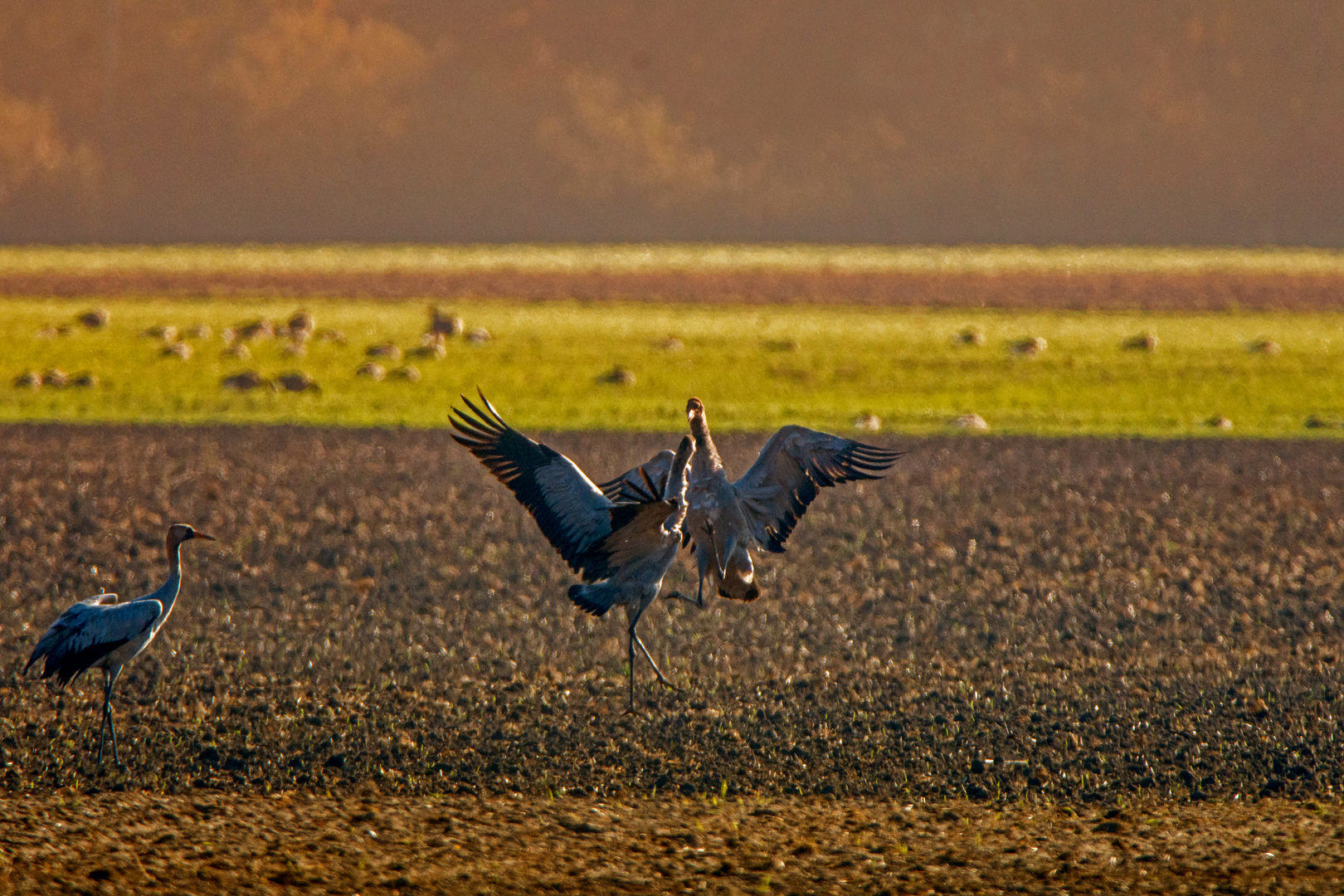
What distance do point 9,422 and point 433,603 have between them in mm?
14599

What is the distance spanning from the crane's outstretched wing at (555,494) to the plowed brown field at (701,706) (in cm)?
115

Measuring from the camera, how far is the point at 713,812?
28.7ft

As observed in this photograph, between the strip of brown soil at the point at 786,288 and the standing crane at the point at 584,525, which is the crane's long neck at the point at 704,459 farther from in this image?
the strip of brown soil at the point at 786,288

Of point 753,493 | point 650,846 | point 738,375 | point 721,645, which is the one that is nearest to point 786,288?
point 738,375

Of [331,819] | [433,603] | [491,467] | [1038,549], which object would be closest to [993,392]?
[1038,549]

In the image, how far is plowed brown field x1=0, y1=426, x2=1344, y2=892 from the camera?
8125 mm

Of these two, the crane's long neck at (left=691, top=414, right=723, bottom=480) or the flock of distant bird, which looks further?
the crane's long neck at (left=691, top=414, right=723, bottom=480)

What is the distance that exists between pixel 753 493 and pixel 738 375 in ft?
80.7

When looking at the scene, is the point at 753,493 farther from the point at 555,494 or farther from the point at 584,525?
A: the point at 555,494

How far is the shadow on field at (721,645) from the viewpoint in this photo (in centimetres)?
946

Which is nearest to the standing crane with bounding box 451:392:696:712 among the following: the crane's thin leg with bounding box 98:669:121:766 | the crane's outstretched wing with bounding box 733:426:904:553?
the crane's outstretched wing with bounding box 733:426:904:553

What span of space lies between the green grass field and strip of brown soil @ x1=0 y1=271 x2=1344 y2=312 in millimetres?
11463

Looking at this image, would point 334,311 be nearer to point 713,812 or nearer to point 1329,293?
point 1329,293

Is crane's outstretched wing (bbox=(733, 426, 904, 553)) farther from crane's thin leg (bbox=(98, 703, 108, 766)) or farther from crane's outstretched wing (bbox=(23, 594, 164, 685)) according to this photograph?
crane's thin leg (bbox=(98, 703, 108, 766))
